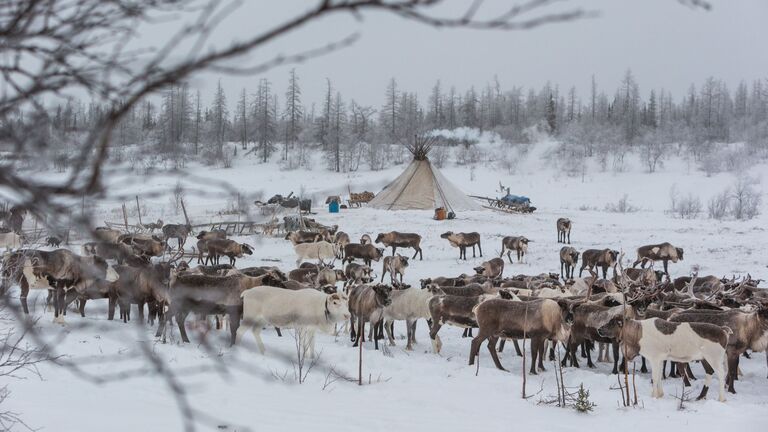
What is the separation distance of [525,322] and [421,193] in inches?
1149

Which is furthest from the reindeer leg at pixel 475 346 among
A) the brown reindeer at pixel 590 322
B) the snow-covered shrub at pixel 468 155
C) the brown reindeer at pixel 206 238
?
the snow-covered shrub at pixel 468 155

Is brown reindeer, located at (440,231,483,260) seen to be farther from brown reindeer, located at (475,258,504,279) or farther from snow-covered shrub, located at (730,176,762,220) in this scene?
snow-covered shrub, located at (730,176,762,220)

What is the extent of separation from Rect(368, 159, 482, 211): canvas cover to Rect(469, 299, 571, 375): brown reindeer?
28063mm

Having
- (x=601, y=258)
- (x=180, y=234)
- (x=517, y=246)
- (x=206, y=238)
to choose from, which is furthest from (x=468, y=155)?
(x=180, y=234)

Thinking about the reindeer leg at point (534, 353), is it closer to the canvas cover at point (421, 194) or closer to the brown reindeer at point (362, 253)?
the brown reindeer at point (362, 253)

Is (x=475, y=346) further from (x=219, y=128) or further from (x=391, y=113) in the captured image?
(x=391, y=113)

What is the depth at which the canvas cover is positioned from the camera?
3838 cm

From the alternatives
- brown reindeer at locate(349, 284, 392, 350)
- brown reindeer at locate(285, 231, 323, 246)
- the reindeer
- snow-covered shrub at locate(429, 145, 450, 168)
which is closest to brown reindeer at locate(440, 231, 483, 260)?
brown reindeer at locate(285, 231, 323, 246)

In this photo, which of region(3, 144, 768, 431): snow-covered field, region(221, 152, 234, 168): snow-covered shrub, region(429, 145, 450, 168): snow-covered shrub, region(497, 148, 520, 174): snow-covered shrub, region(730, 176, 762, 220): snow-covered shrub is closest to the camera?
region(221, 152, 234, 168): snow-covered shrub

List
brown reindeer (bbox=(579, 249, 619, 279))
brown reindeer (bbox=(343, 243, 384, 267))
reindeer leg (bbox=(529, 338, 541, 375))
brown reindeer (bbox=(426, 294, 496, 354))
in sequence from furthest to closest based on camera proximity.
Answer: brown reindeer (bbox=(343, 243, 384, 267)) → brown reindeer (bbox=(579, 249, 619, 279)) → brown reindeer (bbox=(426, 294, 496, 354)) → reindeer leg (bbox=(529, 338, 541, 375))

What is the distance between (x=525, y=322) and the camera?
31.3 ft

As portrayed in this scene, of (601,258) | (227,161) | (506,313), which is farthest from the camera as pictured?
(601,258)

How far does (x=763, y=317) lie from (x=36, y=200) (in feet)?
34.0

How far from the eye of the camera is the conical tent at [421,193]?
3841cm
